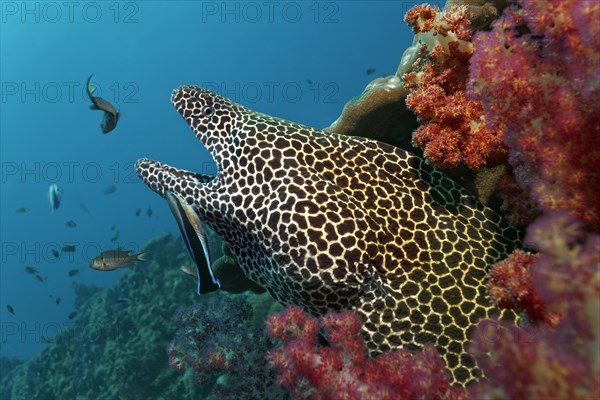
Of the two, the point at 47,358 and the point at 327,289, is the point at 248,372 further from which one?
the point at 47,358

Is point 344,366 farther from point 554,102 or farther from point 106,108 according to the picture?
point 106,108

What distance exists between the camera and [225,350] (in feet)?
19.2

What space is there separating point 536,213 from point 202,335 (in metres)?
4.90

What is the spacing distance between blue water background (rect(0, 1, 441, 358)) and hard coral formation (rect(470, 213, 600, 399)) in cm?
12019

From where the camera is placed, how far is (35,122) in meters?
150

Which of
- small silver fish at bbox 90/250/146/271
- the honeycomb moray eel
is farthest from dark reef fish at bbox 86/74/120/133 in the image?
the honeycomb moray eel

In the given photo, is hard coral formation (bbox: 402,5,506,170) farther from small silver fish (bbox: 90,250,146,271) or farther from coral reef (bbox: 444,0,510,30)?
small silver fish (bbox: 90,250,146,271)

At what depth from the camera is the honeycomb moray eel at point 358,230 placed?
390 centimetres

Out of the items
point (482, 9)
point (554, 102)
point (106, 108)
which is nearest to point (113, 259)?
point (106, 108)

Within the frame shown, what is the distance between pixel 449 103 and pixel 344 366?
273cm

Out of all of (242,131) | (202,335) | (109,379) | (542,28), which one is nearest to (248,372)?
(202,335)

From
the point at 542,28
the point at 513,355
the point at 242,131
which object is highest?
the point at 542,28

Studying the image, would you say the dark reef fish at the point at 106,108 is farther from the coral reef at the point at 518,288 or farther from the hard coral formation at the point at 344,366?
the coral reef at the point at 518,288

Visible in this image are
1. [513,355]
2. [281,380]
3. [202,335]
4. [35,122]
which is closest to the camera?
[513,355]
